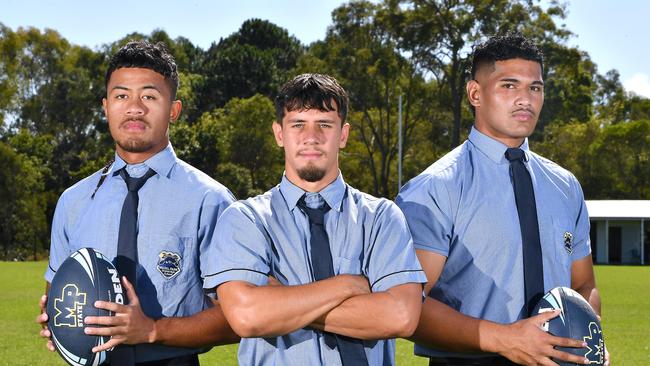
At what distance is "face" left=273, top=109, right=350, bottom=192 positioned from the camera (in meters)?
4.01

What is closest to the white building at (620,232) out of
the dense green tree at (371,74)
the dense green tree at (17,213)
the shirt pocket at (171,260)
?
the dense green tree at (371,74)

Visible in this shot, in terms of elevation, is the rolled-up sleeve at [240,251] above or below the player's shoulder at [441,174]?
below

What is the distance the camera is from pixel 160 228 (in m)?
4.61

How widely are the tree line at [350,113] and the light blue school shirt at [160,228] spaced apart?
116 feet

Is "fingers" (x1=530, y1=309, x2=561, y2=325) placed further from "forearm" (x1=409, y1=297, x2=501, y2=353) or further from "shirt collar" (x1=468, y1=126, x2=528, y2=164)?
"shirt collar" (x1=468, y1=126, x2=528, y2=164)

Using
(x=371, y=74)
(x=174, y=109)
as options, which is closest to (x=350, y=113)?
(x=371, y=74)

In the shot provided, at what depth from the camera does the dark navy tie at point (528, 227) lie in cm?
435

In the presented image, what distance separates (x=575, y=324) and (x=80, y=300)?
2161 mm

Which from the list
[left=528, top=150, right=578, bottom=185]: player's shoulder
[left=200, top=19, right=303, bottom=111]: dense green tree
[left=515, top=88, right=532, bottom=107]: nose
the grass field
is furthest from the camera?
[left=200, top=19, right=303, bottom=111]: dense green tree

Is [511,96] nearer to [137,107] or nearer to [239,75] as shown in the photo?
[137,107]

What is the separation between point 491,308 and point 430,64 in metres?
43.2

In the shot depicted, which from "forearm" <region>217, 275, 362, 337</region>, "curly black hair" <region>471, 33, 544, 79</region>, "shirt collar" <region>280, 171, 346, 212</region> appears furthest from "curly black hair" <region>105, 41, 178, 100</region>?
"curly black hair" <region>471, 33, 544, 79</region>

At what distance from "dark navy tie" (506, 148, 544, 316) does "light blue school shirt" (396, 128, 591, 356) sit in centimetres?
3

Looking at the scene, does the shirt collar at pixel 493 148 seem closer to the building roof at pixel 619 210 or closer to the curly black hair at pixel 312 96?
the curly black hair at pixel 312 96
